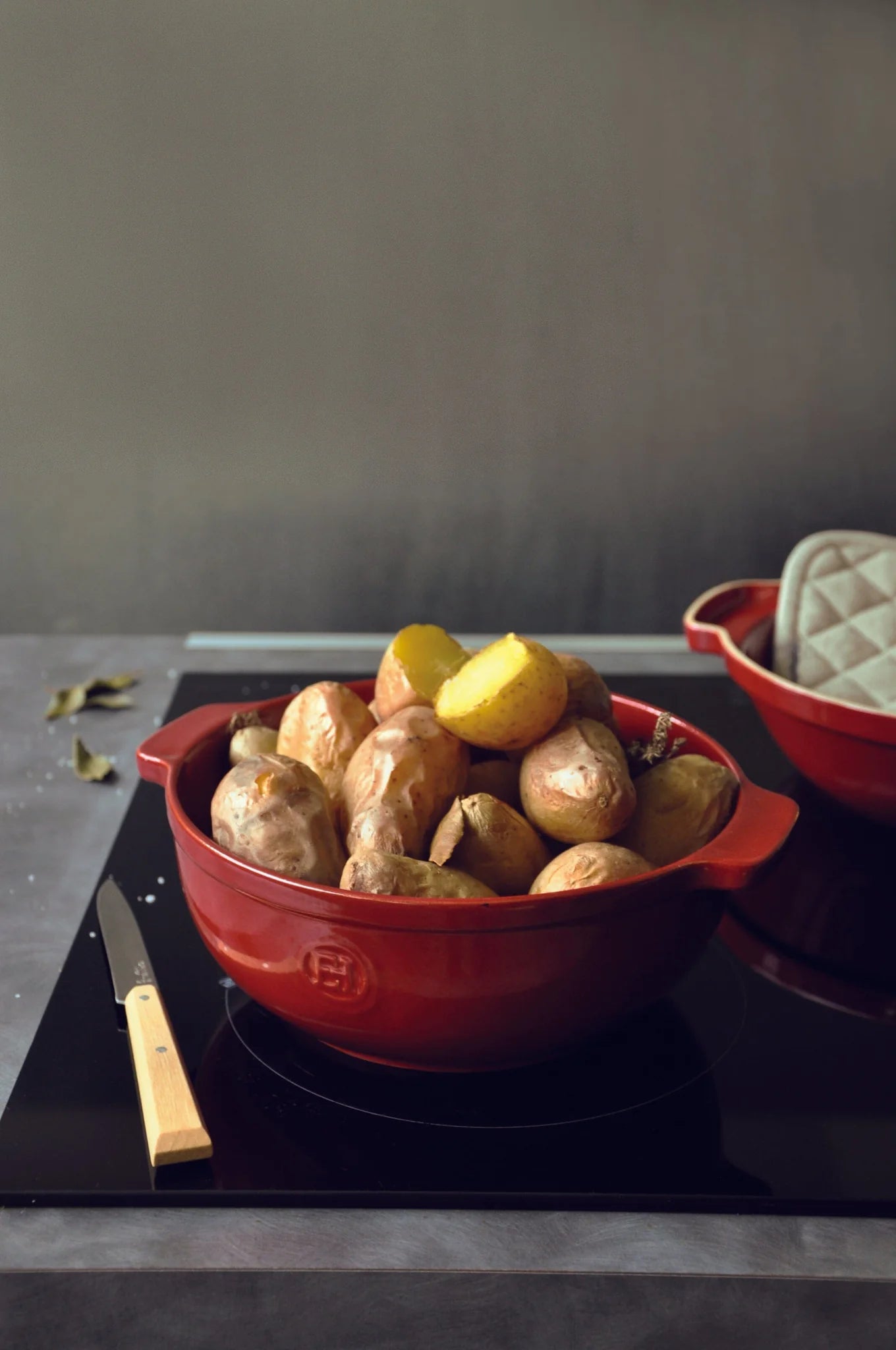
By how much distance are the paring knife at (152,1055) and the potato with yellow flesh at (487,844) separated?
16 centimetres

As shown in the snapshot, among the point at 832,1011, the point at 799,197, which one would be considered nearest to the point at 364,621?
the point at 799,197

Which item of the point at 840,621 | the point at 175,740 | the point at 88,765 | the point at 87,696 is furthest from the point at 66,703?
the point at 840,621

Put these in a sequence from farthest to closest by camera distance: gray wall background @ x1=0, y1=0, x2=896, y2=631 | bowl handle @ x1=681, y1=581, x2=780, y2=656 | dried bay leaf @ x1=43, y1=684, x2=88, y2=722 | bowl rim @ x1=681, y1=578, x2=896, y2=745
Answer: gray wall background @ x1=0, y1=0, x2=896, y2=631 → dried bay leaf @ x1=43, y1=684, x2=88, y2=722 → bowl handle @ x1=681, y1=581, x2=780, y2=656 → bowl rim @ x1=681, y1=578, x2=896, y2=745

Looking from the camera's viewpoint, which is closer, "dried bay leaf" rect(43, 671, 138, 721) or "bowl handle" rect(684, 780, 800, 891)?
"bowl handle" rect(684, 780, 800, 891)

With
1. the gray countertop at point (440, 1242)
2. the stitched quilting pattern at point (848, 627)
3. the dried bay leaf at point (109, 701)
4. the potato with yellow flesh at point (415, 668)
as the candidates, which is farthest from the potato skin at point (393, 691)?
the dried bay leaf at point (109, 701)

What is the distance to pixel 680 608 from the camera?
135cm

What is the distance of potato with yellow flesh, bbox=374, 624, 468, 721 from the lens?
65cm

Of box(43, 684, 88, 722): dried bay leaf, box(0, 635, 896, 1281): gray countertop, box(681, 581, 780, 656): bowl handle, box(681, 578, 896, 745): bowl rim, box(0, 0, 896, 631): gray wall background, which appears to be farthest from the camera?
box(0, 0, 896, 631): gray wall background

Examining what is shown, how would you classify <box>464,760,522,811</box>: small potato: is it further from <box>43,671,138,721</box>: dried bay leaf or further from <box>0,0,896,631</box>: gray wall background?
<box>0,0,896,631</box>: gray wall background

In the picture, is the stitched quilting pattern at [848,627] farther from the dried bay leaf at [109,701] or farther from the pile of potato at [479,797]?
the dried bay leaf at [109,701]

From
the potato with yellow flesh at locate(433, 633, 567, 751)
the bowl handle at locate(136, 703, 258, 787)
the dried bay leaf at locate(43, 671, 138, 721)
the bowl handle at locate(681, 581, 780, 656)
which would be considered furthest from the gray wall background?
the potato with yellow flesh at locate(433, 633, 567, 751)

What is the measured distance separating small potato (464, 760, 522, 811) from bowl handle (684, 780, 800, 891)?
0.36ft

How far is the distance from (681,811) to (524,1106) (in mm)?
160

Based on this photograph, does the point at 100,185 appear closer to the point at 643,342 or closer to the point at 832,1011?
the point at 643,342
